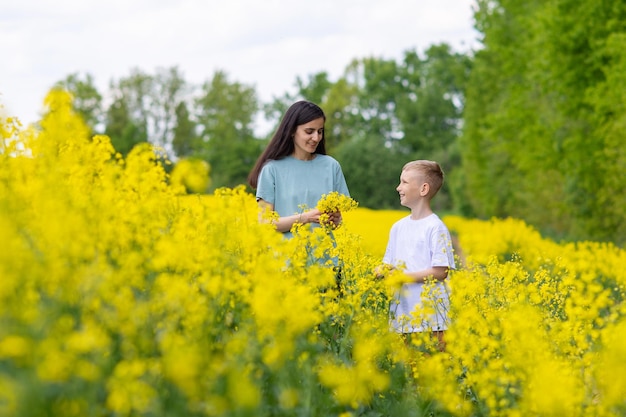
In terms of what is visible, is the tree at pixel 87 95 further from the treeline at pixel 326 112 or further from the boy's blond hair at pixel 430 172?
the boy's blond hair at pixel 430 172

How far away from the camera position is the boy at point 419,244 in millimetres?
5363

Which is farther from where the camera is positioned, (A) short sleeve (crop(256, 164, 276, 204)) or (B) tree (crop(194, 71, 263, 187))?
(B) tree (crop(194, 71, 263, 187))

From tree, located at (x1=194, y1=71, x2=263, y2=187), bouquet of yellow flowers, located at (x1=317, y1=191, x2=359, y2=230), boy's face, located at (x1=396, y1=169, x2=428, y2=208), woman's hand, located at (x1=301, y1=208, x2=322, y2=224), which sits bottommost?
woman's hand, located at (x1=301, y1=208, x2=322, y2=224)

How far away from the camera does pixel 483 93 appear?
35312 mm

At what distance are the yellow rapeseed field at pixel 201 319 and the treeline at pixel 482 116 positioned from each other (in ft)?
39.5

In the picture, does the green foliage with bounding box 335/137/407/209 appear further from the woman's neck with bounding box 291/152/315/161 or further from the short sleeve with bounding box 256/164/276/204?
the short sleeve with bounding box 256/164/276/204

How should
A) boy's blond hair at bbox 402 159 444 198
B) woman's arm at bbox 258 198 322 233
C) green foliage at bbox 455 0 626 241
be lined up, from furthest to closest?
green foliage at bbox 455 0 626 241 → boy's blond hair at bbox 402 159 444 198 → woman's arm at bbox 258 198 322 233

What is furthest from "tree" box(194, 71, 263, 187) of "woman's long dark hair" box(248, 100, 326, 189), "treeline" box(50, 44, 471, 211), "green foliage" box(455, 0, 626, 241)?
"woman's long dark hair" box(248, 100, 326, 189)

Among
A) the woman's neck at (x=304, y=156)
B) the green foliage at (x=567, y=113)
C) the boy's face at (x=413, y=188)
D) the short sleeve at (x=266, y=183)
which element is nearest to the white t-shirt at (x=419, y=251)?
the boy's face at (x=413, y=188)

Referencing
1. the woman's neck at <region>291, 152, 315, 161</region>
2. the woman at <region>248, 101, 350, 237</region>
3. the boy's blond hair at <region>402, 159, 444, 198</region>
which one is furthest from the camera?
the woman's neck at <region>291, 152, 315, 161</region>

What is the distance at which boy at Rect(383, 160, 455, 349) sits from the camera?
17.6 feet

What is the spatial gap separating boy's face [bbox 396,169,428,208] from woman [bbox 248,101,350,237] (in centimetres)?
41

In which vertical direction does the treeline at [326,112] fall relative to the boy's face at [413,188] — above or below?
above

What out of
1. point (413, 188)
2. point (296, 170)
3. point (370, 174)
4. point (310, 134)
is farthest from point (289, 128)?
point (370, 174)
